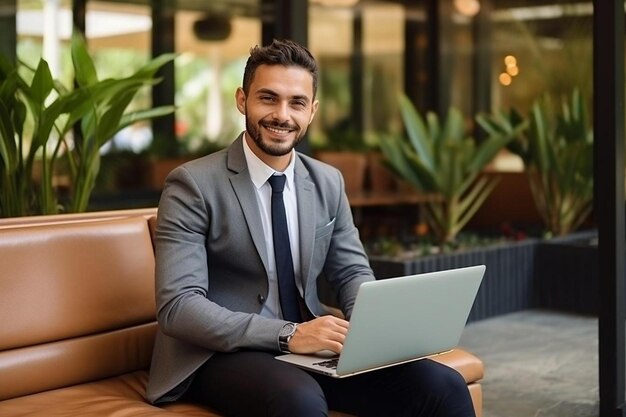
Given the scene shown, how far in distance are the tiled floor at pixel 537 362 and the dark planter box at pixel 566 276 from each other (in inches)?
5.7

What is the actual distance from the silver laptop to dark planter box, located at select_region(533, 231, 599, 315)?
3.60m

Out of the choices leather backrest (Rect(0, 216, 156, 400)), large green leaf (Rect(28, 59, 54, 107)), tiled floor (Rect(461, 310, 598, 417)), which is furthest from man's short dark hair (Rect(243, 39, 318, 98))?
A: tiled floor (Rect(461, 310, 598, 417))

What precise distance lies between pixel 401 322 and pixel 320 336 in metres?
0.19

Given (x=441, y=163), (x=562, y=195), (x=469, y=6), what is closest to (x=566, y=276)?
(x=562, y=195)

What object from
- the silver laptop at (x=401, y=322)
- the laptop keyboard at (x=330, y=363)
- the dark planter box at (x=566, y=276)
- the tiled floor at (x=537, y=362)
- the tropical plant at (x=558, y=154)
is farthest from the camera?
the tropical plant at (x=558, y=154)

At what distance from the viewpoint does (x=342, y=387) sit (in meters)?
2.39

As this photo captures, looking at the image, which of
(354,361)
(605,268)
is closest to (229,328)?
(354,361)

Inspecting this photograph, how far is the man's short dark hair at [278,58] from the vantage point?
2.44 metres

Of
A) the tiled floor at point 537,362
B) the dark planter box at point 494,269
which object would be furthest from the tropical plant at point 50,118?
the dark planter box at point 494,269

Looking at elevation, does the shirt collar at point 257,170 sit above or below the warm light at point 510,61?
below

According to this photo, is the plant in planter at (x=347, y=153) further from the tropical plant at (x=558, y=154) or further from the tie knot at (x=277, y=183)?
the tie knot at (x=277, y=183)

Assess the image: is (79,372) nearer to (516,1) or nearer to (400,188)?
(400,188)

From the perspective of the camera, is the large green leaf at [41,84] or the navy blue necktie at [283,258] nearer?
the navy blue necktie at [283,258]

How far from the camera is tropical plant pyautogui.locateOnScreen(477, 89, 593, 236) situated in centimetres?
617
